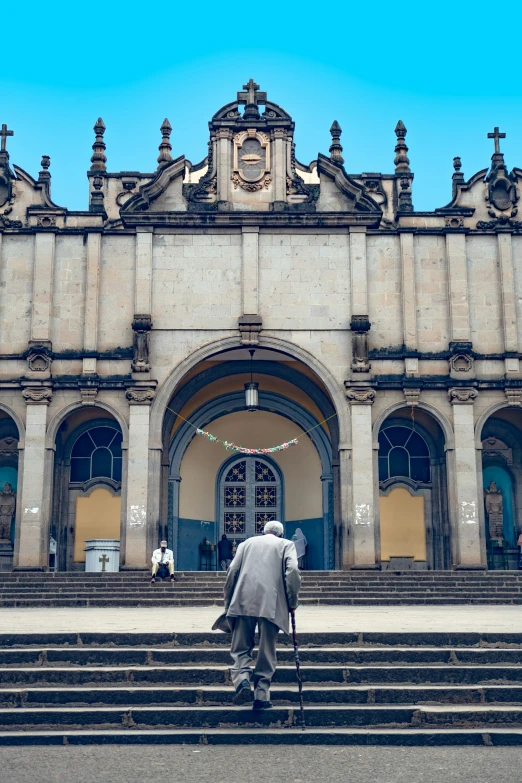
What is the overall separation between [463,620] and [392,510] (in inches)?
494

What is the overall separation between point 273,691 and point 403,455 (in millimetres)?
17883

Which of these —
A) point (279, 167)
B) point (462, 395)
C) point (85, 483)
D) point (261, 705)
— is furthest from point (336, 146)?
point (261, 705)

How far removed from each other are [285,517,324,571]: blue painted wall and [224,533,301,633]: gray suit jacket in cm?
1820

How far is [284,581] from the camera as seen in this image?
348 inches

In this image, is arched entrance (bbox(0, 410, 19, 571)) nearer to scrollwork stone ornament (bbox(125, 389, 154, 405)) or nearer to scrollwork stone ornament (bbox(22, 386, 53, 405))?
scrollwork stone ornament (bbox(22, 386, 53, 405))

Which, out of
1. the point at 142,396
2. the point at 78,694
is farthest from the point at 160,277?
the point at 78,694

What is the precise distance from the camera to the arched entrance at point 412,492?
25.7 metres

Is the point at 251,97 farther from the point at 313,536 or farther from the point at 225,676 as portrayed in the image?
the point at 225,676

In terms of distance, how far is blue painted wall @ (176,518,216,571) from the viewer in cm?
2680

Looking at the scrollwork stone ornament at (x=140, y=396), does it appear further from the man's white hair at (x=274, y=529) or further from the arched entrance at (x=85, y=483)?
the man's white hair at (x=274, y=529)

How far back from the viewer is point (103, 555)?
24016 millimetres

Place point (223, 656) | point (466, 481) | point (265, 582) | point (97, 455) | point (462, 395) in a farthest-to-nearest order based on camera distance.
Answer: point (97, 455), point (462, 395), point (466, 481), point (223, 656), point (265, 582)

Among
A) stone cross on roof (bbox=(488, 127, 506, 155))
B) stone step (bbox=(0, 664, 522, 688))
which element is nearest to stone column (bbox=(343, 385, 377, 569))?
stone cross on roof (bbox=(488, 127, 506, 155))

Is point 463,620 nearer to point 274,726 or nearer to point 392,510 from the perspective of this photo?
point 274,726
